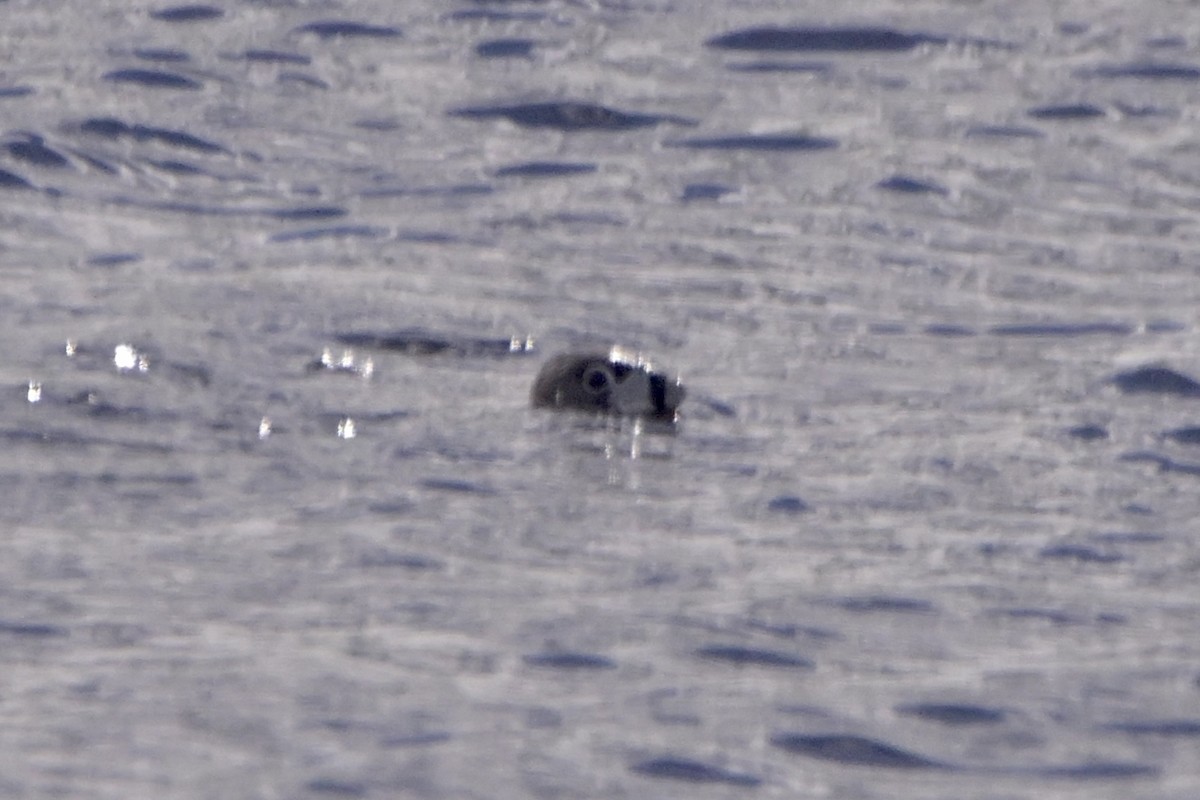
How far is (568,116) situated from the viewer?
14953 millimetres

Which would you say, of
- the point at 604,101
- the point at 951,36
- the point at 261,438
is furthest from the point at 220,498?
the point at 951,36

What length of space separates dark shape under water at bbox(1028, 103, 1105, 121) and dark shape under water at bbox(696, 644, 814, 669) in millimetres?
8001

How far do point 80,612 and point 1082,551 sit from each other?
3.17m

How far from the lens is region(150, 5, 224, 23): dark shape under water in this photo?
657 inches

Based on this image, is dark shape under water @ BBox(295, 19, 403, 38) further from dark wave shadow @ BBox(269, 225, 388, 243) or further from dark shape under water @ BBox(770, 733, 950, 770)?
dark shape under water @ BBox(770, 733, 950, 770)

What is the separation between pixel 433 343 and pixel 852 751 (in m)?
4.52

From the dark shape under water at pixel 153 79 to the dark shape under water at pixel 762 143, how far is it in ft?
9.98

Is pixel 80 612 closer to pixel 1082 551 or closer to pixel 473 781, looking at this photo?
pixel 473 781

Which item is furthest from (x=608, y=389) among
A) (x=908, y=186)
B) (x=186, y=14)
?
(x=186, y=14)

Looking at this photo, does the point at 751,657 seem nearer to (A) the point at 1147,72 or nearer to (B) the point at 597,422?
(B) the point at 597,422

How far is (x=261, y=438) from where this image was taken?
31.2 ft

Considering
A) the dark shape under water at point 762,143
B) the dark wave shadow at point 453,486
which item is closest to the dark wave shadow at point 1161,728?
the dark wave shadow at point 453,486

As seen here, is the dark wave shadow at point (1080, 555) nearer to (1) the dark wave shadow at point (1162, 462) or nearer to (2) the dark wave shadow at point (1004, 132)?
(1) the dark wave shadow at point (1162, 462)

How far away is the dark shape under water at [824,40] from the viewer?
16203 mm
